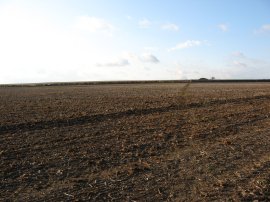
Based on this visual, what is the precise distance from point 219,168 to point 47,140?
6.64 meters

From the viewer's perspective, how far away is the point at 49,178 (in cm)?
898

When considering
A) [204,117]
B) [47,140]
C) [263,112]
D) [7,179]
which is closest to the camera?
[7,179]

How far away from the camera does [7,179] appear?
29.2 ft

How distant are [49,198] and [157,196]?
224 centimetres

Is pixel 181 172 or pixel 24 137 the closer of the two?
pixel 181 172

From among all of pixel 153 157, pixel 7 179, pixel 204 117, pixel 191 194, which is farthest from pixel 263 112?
pixel 7 179

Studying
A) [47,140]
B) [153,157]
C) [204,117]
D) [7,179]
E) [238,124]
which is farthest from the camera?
[204,117]

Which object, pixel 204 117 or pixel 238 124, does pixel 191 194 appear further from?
pixel 204 117

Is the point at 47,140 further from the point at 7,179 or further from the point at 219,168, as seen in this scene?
the point at 219,168

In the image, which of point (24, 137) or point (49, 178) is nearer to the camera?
point (49, 178)

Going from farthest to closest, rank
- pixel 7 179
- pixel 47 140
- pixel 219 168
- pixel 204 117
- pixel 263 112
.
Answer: pixel 263 112 → pixel 204 117 → pixel 47 140 → pixel 219 168 → pixel 7 179

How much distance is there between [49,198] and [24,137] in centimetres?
692

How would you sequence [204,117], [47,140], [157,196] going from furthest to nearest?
[204,117]
[47,140]
[157,196]

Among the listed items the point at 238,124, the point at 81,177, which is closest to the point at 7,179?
the point at 81,177
